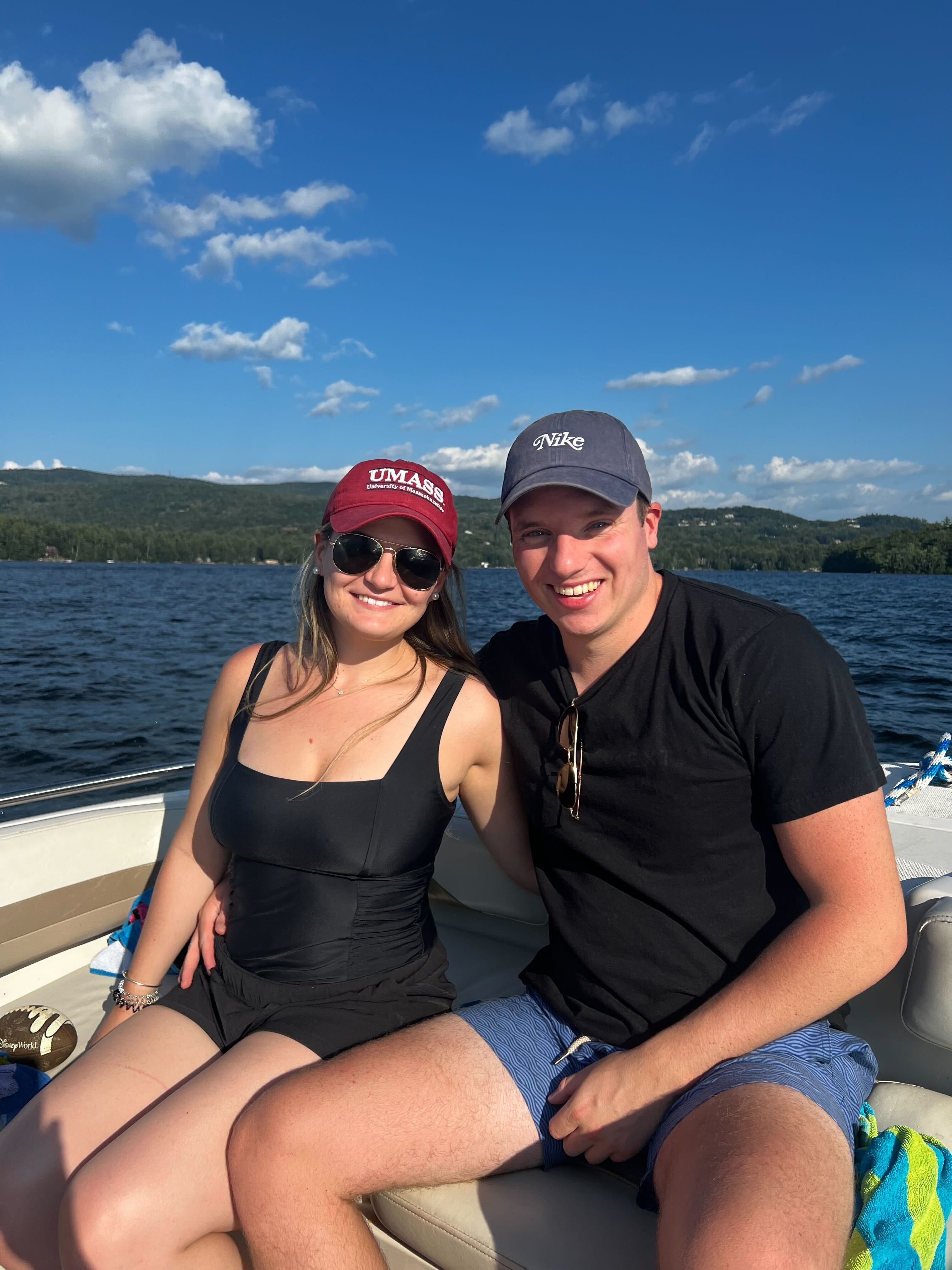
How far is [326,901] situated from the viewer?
194 cm

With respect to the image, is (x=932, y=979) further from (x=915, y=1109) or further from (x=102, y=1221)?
(x=102, y=1221)

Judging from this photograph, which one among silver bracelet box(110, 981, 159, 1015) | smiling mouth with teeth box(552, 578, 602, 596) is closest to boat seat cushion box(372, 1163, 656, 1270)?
silver bracelet box(110, 981, 159, 1015)

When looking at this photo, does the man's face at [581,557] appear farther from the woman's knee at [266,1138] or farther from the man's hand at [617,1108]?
the woman's knee at [266,1138]

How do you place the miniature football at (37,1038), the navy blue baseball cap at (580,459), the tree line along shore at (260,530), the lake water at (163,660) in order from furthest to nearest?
1. the tree line along shore at (260,530)
2. the lake water at (163,660)
3. the miniature football at (37,1038)
4. the navy blue baseball cap at (580,459)

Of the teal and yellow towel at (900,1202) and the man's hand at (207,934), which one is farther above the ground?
the man's hand at (207,934)

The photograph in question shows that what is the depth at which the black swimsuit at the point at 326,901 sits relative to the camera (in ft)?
6.31

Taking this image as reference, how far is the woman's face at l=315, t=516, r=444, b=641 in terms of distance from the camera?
6.90ft

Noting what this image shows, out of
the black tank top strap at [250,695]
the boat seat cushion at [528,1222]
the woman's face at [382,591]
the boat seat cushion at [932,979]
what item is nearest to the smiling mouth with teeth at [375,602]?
the woman's face at [382,591]

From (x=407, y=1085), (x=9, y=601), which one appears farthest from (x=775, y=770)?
(x=9, y=601)

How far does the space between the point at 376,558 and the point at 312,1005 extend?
1.05 metres

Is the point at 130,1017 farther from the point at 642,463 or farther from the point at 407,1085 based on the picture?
the point at 642,463

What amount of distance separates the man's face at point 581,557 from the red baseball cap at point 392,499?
0.27 metres

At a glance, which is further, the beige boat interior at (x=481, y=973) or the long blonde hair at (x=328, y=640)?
the long blonde hair at (x=328, y=640)

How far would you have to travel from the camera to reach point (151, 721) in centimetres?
1206
